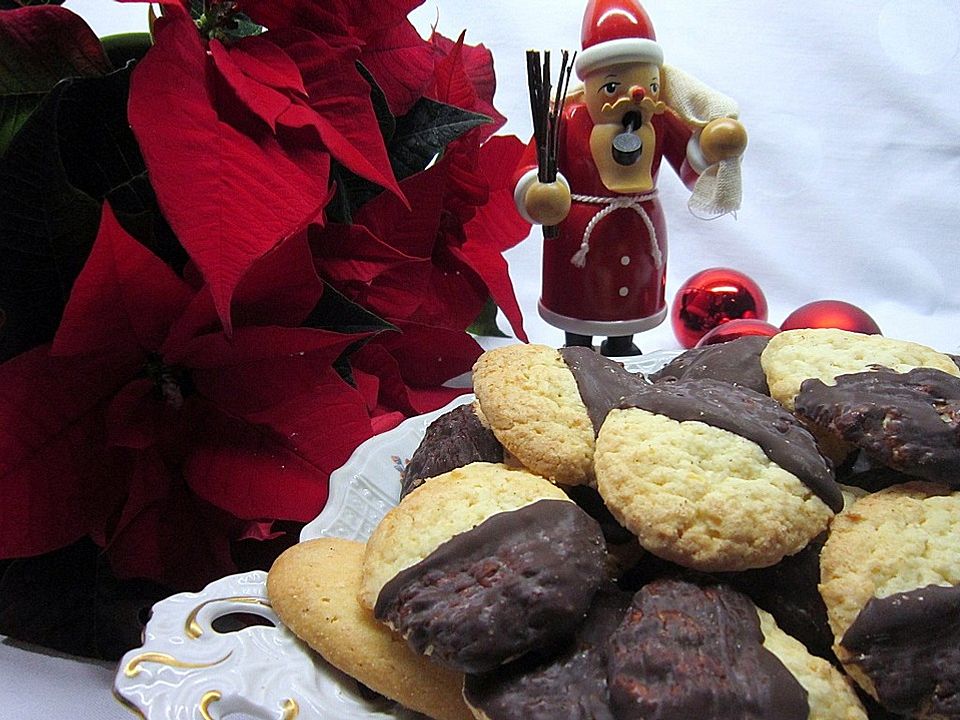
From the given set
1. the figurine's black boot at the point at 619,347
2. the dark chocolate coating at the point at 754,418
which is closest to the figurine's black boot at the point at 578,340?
the figurine's black boot at the point at 619,347

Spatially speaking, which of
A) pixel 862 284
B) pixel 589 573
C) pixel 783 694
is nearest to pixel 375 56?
pixel 589 573

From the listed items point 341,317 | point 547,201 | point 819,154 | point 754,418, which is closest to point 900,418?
point 754,418

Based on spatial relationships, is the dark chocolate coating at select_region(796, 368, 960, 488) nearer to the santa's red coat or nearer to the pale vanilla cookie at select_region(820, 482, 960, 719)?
the pale vanilla cookie at select_region(820, 482, 960, 719)

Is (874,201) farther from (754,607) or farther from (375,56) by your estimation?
(754,607)

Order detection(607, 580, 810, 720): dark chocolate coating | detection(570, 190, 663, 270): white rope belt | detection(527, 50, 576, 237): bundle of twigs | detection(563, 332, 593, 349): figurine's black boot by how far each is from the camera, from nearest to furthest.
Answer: detection(607, 580, 810, 720): dark chocolate coating → detection(527, 50, 576, 237): bundle of twigs → detection(570, 190, 663, 270): white rope belt → detection(563, 332, 593, 349): figurine's black boot

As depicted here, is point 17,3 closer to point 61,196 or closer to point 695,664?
point 61,196

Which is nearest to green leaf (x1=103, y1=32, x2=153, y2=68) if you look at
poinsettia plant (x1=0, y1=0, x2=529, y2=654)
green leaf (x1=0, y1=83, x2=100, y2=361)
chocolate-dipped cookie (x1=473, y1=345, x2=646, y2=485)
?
poinsettia plant (x1=0, y1=0, x2=529, y2=654)
